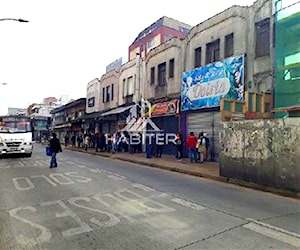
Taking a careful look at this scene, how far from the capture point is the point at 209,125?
19.3 meters

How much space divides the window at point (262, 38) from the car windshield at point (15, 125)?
630 inches

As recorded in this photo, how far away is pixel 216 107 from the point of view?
18547 millimetres

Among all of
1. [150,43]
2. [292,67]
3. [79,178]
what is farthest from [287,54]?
[150,43]

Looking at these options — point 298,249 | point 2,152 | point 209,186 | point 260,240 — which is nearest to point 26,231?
point 260,240

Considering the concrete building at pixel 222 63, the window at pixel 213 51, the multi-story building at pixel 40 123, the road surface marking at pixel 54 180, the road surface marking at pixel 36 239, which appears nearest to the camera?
the road surface marking at pixel 36 239

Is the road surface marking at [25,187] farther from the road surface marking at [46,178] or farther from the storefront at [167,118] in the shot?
the storefront at [167,118]

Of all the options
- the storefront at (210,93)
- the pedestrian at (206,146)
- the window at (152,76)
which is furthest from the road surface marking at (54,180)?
the window at (152,76)

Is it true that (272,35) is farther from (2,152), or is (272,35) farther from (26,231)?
(2,152)

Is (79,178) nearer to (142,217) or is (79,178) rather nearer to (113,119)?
(142,217)

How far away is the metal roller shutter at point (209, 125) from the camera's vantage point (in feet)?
61.3

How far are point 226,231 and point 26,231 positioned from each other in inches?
135

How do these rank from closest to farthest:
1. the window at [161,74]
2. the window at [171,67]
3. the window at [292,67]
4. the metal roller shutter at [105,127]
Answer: the window at [292,67]
the window at [171,67]
the window at [161,74]
the metal roller shutter at [105,127]

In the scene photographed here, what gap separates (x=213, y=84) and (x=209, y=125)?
247 centimetres

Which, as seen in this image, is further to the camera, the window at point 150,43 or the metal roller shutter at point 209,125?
the window at point 150,43
